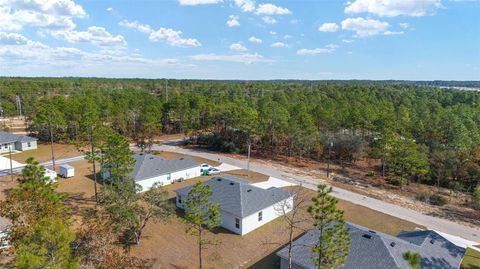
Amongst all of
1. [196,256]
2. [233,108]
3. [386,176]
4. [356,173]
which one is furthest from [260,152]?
[196,256]

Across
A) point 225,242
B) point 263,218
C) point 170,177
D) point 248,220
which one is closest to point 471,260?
point 263,218

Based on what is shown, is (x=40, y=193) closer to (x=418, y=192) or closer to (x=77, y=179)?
(x=77, y=179)

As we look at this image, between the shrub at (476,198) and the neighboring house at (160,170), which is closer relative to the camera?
the shrub at (476,198)

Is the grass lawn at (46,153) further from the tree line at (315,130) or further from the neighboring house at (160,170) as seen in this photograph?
the neighboring house at (160,170)

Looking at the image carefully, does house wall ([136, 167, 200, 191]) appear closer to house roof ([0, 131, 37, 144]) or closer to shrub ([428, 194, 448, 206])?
shrub ([428, 194, 448, 206])

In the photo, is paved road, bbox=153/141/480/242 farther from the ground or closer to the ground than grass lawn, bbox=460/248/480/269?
closer to the ground

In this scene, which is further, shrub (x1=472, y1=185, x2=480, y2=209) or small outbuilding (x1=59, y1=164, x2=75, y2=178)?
small outbuilding (x1=59, y1=164, x2=75, y2=178)

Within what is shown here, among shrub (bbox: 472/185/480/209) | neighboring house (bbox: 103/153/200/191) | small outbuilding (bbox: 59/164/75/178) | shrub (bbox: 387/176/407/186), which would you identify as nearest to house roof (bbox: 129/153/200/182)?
neighboring house (bbox: 103/153/200/191)

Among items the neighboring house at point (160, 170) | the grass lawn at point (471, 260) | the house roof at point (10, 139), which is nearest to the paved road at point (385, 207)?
the grass lawn at point (471, 260)
